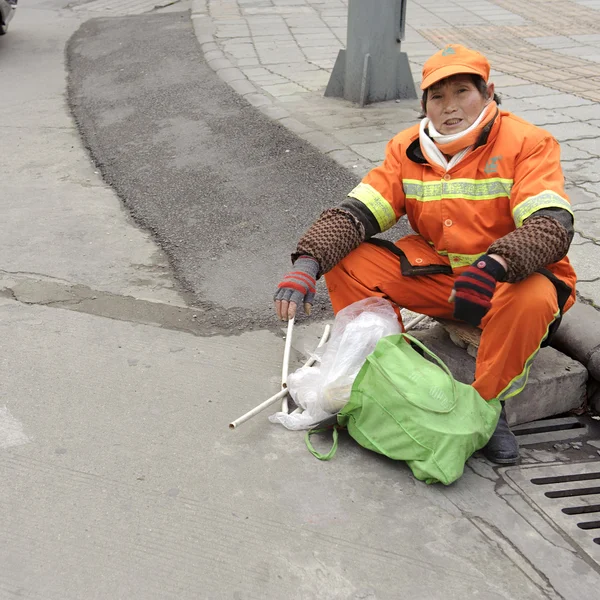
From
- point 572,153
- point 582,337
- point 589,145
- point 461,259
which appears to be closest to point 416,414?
point 461,259

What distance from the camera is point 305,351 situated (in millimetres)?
3568

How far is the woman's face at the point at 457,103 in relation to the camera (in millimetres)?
3023

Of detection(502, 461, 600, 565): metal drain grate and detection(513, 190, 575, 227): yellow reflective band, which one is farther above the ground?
detection(513, 190, 575, 227): yellow reflective band

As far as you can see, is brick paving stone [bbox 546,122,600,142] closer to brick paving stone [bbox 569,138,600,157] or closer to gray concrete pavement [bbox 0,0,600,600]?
brick paving stone [bbox 569,138,600,157]

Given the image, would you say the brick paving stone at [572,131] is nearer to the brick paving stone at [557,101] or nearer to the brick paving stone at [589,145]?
the brick paving stone at [589,145]

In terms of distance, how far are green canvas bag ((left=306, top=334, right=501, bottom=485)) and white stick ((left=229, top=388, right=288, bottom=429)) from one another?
230 millimetres

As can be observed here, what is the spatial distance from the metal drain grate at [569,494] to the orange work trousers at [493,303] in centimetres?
29

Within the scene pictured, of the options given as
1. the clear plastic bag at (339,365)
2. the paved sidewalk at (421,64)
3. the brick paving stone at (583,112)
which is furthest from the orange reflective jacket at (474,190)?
the brick paving stone at (583,112)

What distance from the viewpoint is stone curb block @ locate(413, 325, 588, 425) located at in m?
3.12

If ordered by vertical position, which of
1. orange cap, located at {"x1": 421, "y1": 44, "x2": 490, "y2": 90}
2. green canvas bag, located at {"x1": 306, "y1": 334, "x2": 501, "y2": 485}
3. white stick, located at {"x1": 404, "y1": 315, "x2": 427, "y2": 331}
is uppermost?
orange cap, located at {"x1": 421, "y1": 44, "x2": 490, "y2": 90}

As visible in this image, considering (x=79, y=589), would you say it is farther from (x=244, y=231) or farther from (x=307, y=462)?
(x=244, y=231)

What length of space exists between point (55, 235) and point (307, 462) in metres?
2.51

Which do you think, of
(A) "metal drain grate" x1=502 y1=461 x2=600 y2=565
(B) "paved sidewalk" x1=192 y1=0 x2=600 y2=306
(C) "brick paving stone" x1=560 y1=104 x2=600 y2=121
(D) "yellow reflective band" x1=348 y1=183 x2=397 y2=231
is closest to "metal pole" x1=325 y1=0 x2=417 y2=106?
(B) "paved sidewalk" x1=192 y1=0 x2=600 y2=306

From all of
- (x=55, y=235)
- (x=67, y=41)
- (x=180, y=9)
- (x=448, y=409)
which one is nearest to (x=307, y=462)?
(x=448, y=409)
